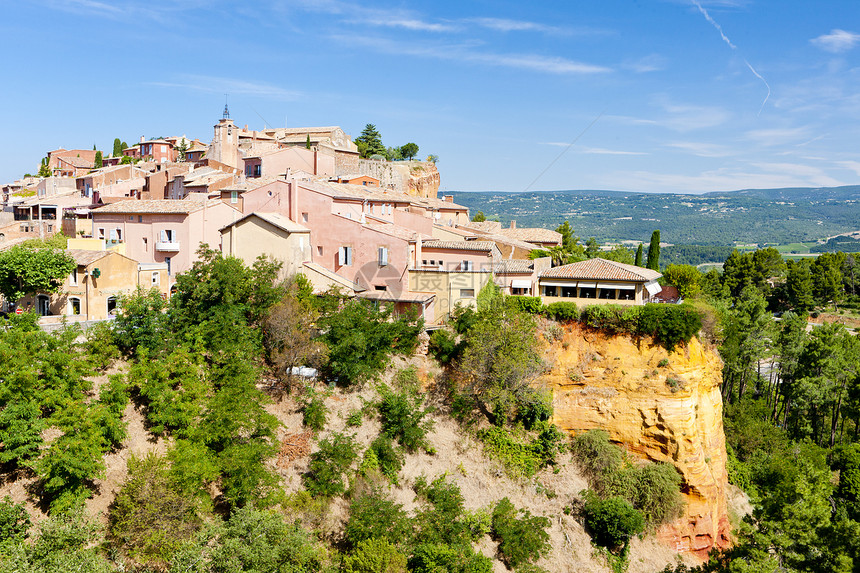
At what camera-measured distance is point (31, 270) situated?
30422 mm

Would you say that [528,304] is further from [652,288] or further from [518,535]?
[518,535]

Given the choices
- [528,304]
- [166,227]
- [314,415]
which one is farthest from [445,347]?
[166,227]

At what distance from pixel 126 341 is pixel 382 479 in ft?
41.7

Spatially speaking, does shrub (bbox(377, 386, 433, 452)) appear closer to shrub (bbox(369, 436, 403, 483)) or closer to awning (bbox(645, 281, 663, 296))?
shrub (bbox(369, 436, 403, 483))

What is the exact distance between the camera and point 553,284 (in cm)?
3569

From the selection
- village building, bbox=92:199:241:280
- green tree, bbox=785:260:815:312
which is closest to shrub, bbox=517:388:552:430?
village building, bbox=92:199:241:280

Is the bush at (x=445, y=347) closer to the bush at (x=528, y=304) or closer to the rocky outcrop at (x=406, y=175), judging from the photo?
the bush at (x=528, y=304)

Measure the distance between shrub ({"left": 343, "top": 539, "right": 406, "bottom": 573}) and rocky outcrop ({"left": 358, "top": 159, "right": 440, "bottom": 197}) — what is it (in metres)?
46.3

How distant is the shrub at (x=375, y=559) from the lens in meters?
21.8

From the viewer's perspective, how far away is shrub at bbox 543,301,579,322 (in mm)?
33719

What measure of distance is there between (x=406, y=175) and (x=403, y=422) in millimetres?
45198

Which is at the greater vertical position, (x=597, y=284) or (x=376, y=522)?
(x=597, y=284)

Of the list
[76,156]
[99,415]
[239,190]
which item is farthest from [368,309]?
[76,156]

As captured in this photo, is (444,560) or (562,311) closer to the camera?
(444,560)
